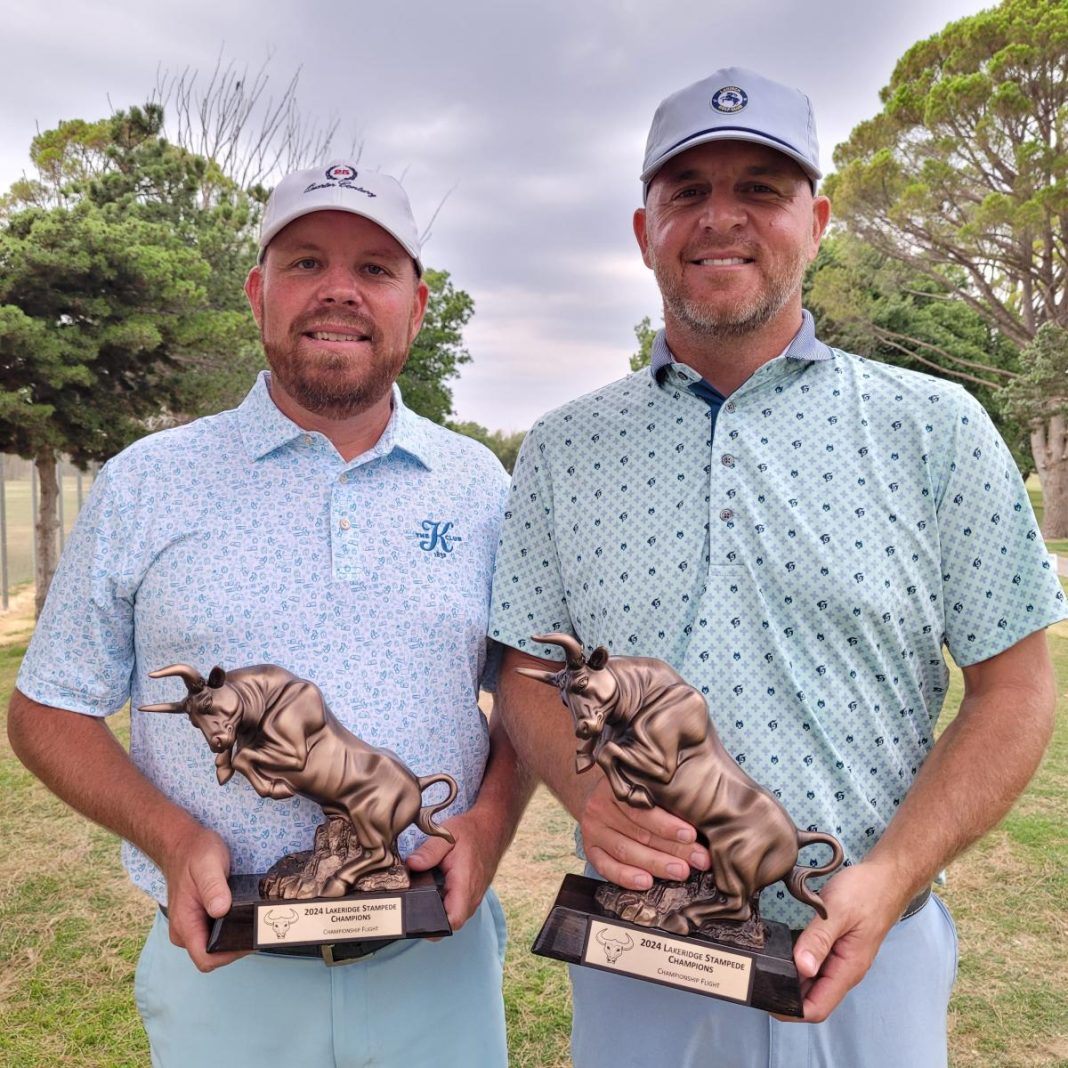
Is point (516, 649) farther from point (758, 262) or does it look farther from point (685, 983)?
point (758, 262)

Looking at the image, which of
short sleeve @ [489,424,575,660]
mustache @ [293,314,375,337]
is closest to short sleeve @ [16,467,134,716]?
mustache @ [293,314,375,337]

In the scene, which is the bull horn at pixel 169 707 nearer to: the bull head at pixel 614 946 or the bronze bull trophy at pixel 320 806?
the bronze bull trophy at pixel 320 806

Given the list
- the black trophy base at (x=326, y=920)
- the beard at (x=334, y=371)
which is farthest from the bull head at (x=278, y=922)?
the beard at (x=334, y=371)

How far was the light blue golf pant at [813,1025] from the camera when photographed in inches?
82.8

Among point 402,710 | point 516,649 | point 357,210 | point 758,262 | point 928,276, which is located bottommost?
point 402,710

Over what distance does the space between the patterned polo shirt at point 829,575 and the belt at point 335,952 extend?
0.95 m

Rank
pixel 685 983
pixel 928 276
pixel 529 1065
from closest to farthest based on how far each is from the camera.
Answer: pixel 685 983
pixel 529 1065
pixel 928 276

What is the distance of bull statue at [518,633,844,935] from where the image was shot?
184 centimetres

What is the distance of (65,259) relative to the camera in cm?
1192

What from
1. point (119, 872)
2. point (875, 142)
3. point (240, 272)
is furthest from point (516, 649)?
point (875, 142)

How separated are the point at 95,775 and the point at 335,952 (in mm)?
753

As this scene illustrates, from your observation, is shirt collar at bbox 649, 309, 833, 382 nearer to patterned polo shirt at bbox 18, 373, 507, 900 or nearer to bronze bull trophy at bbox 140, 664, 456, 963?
patterned polo shirt at bbox 18, 373, 507, 900

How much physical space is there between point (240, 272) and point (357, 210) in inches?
651

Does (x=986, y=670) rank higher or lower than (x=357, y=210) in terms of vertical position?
lower
